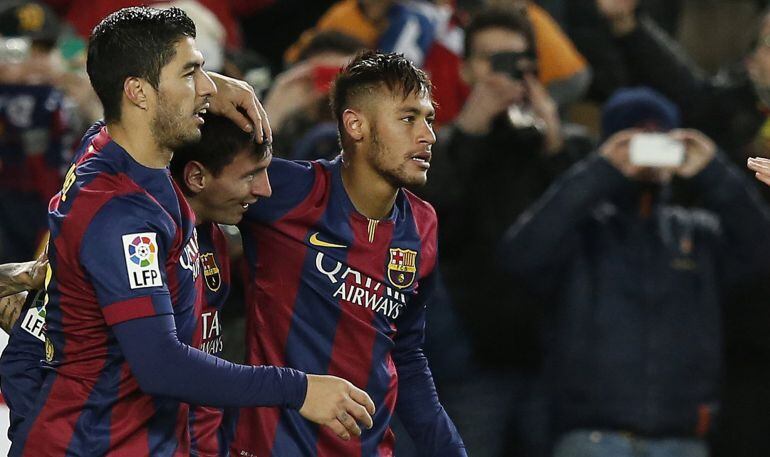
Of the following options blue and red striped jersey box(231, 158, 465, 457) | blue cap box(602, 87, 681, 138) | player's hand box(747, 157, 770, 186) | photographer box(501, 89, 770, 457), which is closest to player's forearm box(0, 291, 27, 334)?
blue and red striped jersey box(231, 158, 465, 457)

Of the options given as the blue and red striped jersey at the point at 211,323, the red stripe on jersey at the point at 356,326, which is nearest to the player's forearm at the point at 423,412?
the red stripe on jersey at the point at 356,326

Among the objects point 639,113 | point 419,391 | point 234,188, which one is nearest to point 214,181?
point 234,188

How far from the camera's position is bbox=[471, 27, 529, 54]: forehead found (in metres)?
5.98

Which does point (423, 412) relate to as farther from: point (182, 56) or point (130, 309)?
point (182, 56)

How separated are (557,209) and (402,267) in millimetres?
1632

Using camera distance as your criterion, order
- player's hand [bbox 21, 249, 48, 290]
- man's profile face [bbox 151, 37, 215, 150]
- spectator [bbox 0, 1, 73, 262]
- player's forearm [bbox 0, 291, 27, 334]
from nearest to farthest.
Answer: man's profile face [bbox 151, 37, 215, 150] < player's hand [bbox 21, 249, 48, 290] < player's forearm [bbox 0, 291, 27, 334] < spectator [bbox 0, 1, 73, 262]

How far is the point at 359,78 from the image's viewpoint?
155 inches

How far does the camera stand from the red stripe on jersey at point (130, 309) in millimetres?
3119

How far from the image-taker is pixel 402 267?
3.96m

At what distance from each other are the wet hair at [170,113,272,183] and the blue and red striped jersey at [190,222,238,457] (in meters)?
0.18

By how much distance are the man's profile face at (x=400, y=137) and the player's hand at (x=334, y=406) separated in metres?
0.79

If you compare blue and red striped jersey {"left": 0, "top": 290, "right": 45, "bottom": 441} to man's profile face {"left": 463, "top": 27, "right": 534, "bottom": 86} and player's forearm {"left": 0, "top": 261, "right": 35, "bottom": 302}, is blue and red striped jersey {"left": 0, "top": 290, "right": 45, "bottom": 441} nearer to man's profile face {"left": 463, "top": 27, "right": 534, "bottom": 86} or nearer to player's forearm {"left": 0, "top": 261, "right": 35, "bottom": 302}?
player's forearm {"left": 0, "top": 261, "right": 35, "bottom": 302}

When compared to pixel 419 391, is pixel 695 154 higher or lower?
higher

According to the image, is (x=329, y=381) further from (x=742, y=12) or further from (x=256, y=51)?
(x=256, y=51)
